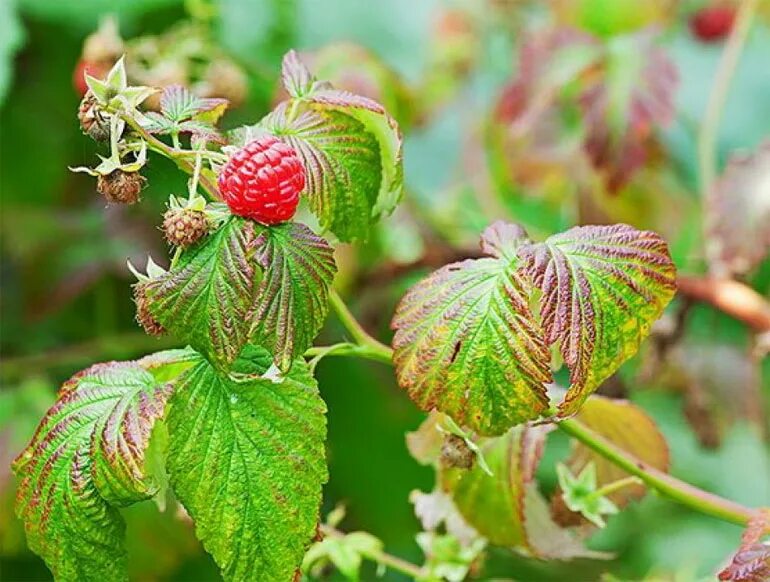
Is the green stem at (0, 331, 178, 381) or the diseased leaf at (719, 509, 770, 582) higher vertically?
the diseased leaf at (719, 509, 770, 582)

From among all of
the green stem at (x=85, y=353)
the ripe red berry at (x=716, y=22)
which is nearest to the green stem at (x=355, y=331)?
the green stem at (x=85, y=353)

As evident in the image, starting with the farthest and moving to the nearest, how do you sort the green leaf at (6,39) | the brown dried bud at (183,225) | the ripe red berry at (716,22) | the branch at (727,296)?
the ripe red berry at (716,22) < the green leaf at (6,39) < the branch at (727,296) < the brown dried bud at (183,225)

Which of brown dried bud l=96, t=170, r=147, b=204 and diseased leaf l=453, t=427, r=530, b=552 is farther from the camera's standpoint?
diseased leaf l=453, t=427, r=530, b=552

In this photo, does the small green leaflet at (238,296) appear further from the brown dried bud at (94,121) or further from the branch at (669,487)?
the branch at (669,487)

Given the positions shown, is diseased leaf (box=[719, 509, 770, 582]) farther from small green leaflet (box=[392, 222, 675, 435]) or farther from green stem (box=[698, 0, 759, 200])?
green stem (box=[698, 0, 759, 200])

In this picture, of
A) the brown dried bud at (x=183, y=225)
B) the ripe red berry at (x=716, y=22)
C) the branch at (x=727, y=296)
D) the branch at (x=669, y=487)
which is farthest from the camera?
the ripe red berry at (x=716, y=22)

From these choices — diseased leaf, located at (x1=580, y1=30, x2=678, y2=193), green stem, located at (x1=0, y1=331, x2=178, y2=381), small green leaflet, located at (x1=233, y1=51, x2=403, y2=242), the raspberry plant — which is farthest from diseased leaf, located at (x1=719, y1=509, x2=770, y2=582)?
green stem, located at (x1=0, y1=331, x2=178, y2=381)

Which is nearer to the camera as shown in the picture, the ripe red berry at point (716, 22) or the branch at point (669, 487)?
the branch at point (669, 487)
